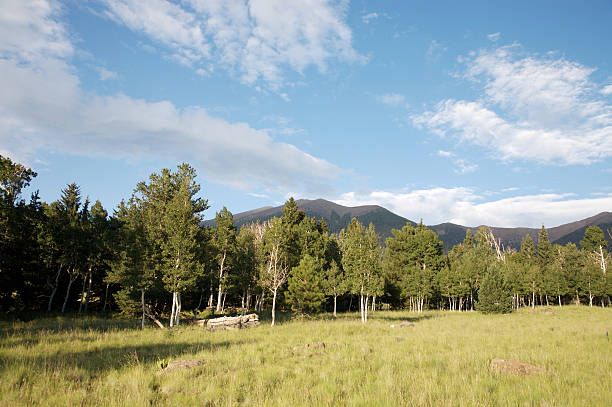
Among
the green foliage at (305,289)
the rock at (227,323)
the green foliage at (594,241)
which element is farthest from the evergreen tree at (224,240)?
the green foliage at (594,241)

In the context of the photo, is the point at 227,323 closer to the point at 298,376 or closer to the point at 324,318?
the point at 324,318

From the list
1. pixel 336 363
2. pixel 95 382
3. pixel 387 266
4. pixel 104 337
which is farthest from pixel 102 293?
pixel 387 266

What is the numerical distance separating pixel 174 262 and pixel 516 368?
26.4 metres

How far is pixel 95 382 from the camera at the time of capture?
9.32 meters

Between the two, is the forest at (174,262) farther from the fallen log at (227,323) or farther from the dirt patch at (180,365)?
the dirt patch at (180,365)

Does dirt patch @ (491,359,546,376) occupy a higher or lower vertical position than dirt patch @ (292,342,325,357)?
higher

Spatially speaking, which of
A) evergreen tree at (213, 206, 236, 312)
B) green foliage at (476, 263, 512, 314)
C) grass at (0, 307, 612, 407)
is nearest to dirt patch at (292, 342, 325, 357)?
grass at (0, 307, 612, 407)

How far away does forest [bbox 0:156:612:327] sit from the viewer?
28.3 m

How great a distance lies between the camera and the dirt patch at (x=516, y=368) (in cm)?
1064

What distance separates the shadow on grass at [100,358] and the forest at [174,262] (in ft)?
38.2

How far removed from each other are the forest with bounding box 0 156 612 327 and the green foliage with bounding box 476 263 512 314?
0.51 ft

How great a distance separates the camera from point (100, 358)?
12.9 meters

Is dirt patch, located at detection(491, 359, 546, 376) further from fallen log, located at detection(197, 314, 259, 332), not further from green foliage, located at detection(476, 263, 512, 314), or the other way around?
green foliage, located at detection(476, 263, 512, 314)

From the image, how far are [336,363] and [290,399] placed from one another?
4.91m
